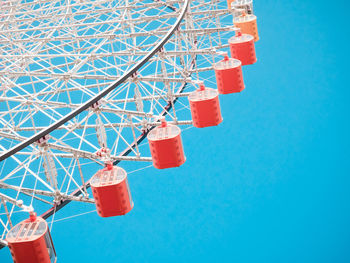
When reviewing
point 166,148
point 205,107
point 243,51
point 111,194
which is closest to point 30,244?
point 111,194

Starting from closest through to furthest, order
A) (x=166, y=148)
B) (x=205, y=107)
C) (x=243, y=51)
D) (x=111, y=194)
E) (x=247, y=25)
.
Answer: (x=111, y=194)
(x=166, y=148)
(x=205, y=107)
(x=243, y=51)
(x=247, y=25)

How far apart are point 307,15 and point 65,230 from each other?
59.5 ft

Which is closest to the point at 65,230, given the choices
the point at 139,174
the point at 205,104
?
the point at 139,174

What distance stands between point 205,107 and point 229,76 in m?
2.10

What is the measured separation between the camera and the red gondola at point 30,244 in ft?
38.8

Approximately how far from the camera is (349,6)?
1325 inches

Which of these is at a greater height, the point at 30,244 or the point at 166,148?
the point at 166,148

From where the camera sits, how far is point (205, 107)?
15891 millimetres

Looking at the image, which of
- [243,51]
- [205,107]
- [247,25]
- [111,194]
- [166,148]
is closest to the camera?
[111,194]

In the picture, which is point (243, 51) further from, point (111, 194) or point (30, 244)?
point (30, 244)

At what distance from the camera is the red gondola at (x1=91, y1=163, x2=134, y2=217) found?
1298cm

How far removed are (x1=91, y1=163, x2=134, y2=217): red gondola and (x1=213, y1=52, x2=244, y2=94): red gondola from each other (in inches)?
222

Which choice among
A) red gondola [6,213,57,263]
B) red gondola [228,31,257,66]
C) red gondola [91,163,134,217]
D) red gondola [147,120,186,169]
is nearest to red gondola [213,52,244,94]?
red gondola [228,31,257,66]

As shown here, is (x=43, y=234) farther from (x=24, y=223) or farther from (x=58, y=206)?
(x=58, y=206)
